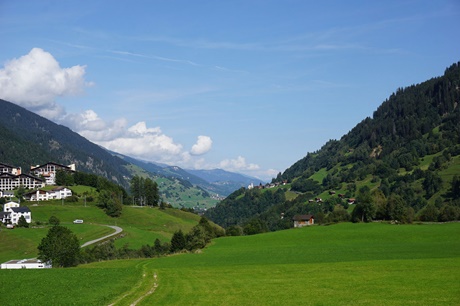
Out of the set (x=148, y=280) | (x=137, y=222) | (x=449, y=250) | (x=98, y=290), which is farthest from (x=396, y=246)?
(x=137, y=222)

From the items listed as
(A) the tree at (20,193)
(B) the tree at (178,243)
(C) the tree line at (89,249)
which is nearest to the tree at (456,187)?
(C) the tree line at (89,249)

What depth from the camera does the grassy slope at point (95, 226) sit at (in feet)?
371

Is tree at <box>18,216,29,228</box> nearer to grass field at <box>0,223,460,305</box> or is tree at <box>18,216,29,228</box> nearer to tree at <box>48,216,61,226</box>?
tree at <box>48,216,61,226</box>

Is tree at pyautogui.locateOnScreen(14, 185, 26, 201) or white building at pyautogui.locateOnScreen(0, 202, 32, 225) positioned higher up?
tree at pyautogui.locateOnScreen(14, 185, 26, 201)

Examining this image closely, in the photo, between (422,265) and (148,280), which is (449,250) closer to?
(422,265)

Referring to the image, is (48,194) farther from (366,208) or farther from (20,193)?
(366,208)

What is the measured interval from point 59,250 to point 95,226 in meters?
58.5

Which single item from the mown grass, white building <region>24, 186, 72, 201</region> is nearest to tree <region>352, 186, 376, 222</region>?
the mown grass

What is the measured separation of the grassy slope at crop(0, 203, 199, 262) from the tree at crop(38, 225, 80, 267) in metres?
20.5

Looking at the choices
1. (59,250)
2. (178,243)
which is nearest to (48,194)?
(178,243)

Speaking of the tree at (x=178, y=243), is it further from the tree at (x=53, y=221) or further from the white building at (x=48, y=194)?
the white building at (x=48, y=194)

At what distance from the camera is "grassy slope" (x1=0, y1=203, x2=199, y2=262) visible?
113m

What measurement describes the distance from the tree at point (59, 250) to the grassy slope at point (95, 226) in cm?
2046

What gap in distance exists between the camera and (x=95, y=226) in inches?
5517
